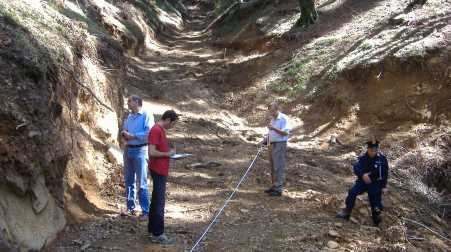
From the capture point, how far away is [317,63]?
16.6 m

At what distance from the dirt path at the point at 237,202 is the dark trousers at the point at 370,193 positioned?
33 cm

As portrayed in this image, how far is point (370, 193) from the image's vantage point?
775 centimetres

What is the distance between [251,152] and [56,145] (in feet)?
21.6

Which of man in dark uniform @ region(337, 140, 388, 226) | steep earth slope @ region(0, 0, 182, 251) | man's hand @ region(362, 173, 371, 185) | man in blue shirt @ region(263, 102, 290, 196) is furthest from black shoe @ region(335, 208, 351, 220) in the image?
steep earth slope @ region(0, 0, 182, 251)

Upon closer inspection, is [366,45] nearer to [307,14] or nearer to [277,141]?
[307,14]

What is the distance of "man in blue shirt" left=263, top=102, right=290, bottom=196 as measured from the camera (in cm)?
842

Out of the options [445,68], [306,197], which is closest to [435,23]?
[445,68]

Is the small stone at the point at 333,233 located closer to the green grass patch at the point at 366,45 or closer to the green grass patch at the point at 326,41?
the green grass patch at the point at 366,45

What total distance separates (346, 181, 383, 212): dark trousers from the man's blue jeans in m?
3.33

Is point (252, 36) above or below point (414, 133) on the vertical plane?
above

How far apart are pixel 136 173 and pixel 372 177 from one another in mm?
3638

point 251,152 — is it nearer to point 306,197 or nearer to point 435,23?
point 306,197

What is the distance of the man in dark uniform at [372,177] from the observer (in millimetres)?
7527

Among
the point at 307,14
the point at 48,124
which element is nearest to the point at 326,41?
the point at 307,14
